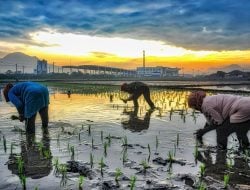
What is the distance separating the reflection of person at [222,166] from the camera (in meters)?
5.34

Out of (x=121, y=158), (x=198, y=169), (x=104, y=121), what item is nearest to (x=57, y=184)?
(x=121, y=158)

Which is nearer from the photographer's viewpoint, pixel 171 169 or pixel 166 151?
pixel 171 169

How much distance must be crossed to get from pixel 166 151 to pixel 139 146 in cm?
70

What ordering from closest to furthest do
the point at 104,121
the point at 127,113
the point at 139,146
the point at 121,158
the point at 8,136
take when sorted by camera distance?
1. the point at 121,158
2. the point at 139,146
3. the point at 8,136
4. the point at 104,121
5. the point at 127,113

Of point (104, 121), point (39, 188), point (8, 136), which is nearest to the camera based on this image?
point (39, 188)

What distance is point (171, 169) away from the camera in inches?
225

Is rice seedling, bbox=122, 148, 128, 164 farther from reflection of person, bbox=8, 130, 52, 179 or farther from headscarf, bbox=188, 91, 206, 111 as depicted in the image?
headscarf, bbox=188, 91, 206, 111

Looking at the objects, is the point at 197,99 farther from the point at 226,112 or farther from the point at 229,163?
the point at 229,163

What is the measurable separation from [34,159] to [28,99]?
2378mm

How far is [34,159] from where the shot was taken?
6.43 meters

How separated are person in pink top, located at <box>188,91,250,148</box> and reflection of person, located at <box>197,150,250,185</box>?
382mm

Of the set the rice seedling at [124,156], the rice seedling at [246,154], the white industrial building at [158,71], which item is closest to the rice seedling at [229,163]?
the rice seedling at [246,154]

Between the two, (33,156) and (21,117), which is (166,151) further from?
(21,117)

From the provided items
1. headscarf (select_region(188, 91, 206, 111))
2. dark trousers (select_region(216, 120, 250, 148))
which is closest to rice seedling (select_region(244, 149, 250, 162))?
dark trousers (select_region(216, 120, 250, 148))
